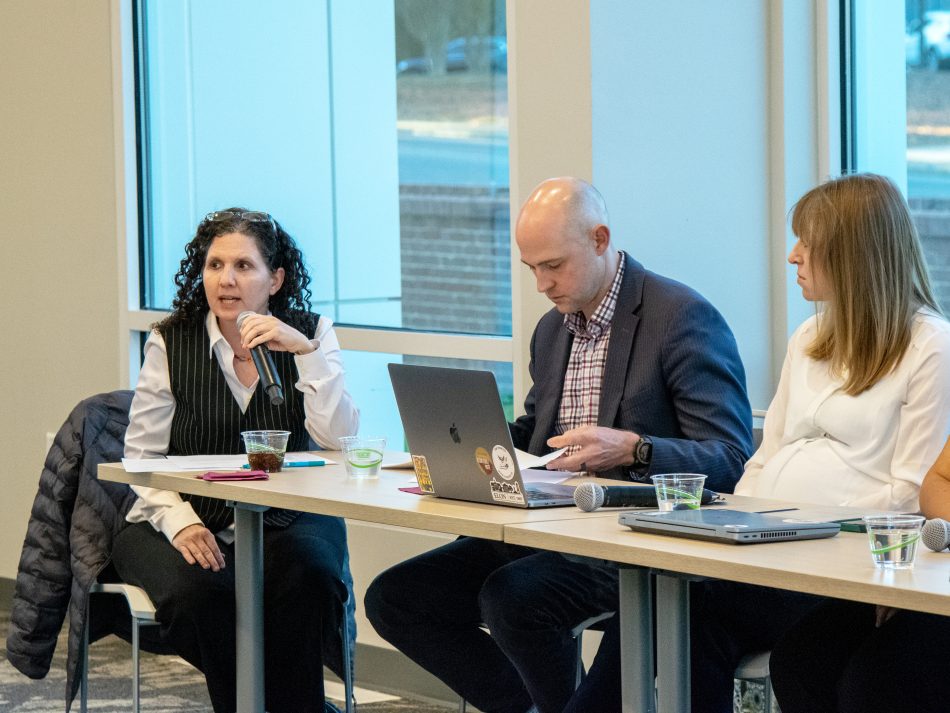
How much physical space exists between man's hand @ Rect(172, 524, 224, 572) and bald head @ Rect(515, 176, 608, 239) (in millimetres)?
985

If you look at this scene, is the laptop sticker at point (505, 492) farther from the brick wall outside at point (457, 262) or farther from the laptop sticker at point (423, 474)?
the brick wall outside at point (457, 262)

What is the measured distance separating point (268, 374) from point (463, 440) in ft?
1.99

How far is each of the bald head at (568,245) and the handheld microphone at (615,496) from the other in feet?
2.84

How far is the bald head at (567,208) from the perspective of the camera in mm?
3193

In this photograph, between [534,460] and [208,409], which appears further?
[208,409]

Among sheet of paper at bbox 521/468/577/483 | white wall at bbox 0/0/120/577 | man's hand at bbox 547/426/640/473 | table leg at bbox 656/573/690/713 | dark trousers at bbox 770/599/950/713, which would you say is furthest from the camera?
white wall at bbox 0/0/120/577

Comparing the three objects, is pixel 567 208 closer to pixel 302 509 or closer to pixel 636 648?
pixel 302 509

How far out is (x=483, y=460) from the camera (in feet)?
7.88

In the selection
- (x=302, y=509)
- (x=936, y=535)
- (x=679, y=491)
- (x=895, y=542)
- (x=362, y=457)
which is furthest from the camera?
(x=362, y=457)

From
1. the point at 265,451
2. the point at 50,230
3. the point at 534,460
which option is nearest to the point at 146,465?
the point at 265,451

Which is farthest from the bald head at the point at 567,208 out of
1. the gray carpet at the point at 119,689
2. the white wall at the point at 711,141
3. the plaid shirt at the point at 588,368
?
the gray carpet at the point at 119,689

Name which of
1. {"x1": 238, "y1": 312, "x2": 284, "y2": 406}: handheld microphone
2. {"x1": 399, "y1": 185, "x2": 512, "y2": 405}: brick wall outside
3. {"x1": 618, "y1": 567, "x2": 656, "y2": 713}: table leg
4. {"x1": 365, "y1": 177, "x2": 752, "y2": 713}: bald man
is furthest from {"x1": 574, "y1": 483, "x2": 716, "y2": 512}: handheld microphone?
{"x1": 399, "y1": 185, "x2": 512, "y2": 405}: brick wall outside

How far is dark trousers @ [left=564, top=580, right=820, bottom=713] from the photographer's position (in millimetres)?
2498

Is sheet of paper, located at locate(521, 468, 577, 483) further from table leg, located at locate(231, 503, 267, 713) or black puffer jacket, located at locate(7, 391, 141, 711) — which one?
black puffer jacket, located at locate(7, 391, 141, 711)
